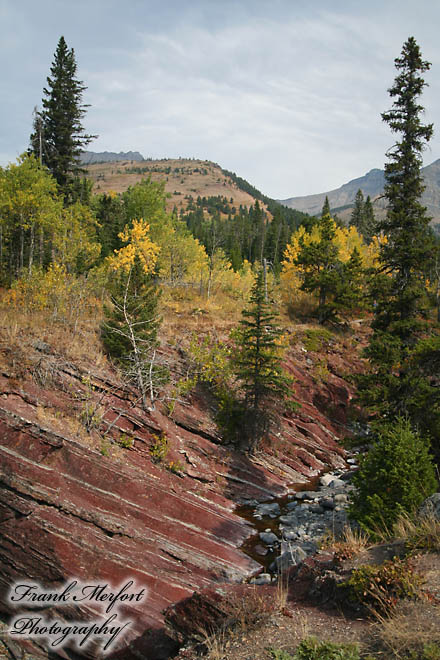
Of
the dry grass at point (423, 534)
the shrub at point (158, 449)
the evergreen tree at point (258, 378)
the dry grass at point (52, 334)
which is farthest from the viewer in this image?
the evergreen tree at point (258, 378)

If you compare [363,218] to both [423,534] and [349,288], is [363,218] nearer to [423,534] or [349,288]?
[349,288]

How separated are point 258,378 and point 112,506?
Answer: 30.3 ft

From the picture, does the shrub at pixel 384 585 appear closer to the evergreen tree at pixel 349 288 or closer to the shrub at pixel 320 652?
the shrub at pixel 320 652

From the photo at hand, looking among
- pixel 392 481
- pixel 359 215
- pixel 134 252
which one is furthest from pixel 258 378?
pixel 359 215

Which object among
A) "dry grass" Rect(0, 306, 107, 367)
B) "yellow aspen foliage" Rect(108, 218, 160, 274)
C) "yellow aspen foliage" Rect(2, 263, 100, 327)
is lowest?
"dry grass" Rect(0, 306, 107, 367)

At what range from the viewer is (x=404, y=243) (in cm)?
1614

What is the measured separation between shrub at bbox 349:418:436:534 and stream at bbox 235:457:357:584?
1137 millimetres

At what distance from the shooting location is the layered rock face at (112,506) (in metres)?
9.79

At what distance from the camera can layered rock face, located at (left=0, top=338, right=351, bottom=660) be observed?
9.79 metres

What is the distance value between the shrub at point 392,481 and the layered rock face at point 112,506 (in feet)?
14.6

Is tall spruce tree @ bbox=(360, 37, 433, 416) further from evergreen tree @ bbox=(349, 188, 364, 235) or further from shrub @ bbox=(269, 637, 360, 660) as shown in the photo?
evergreen tree @ bbox=(349, 188, 364, 235)

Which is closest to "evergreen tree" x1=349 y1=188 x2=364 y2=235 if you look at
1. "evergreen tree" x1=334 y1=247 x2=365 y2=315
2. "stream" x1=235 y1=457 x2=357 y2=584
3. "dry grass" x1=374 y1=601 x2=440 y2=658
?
"evergreen tree" x1=334 y1=247 x2=365 y2=315

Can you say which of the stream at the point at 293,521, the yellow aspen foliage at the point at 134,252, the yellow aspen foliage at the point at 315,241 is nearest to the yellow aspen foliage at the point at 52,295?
the yellow aspen foliage at the point at 134,252

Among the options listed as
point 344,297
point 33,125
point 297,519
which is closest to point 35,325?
point 297,519
